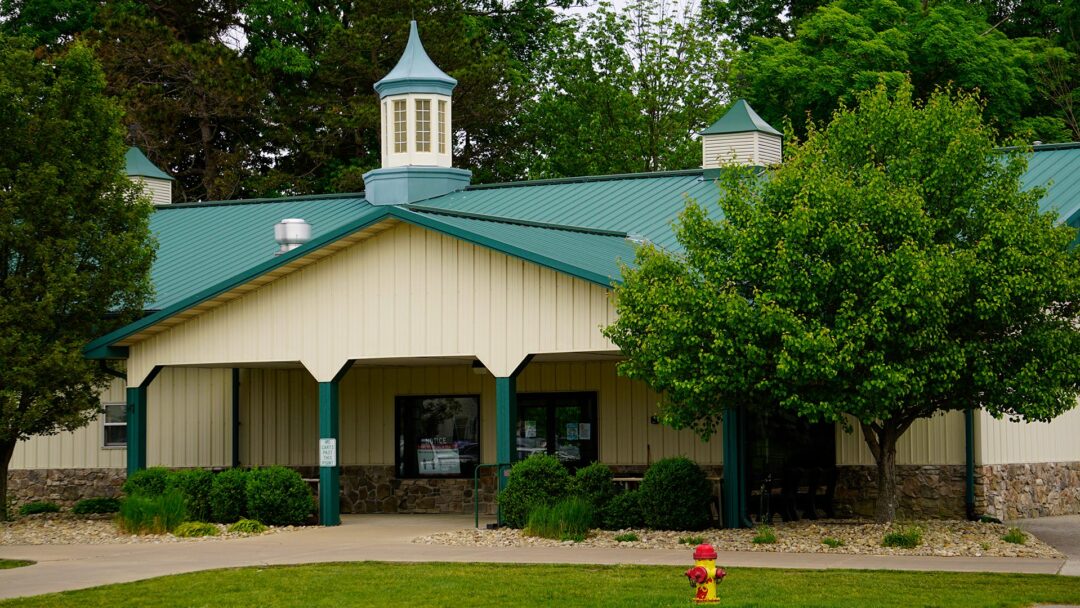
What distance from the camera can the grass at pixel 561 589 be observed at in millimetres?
14312

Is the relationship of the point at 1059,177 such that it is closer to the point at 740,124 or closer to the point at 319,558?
the point at 740,124

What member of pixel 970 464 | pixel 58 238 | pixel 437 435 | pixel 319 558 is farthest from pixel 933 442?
pixel 58 238

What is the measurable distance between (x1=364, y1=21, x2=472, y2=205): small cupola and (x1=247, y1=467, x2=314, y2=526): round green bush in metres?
9.72

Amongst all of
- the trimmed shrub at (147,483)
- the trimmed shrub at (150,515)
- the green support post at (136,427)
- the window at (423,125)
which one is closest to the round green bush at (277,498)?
the trimmed shrub at (150,515)

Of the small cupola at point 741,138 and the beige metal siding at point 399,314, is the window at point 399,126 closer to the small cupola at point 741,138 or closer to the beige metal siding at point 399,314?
the small cupola at point 741,138

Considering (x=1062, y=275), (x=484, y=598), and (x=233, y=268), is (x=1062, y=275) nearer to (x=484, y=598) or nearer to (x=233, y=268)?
(x=484, y=598)

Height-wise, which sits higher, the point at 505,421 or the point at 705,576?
the point at 505,421

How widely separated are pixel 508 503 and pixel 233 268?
8566mm

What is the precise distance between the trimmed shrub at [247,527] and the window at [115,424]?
627 cm

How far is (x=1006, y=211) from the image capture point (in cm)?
1928

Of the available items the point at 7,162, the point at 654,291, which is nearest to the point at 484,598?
the point at 654,291

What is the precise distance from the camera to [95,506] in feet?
86.5

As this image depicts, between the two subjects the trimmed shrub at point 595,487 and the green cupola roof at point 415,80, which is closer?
the trimmed shrub at point 595,487

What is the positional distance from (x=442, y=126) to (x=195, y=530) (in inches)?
497
